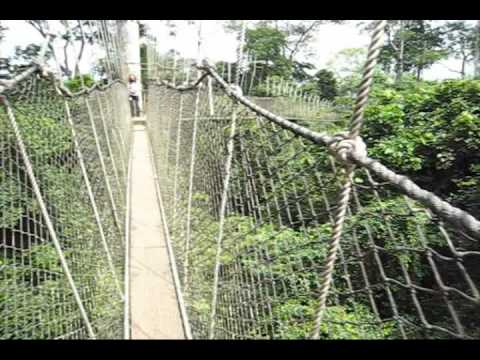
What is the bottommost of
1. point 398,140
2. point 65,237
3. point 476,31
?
point 398,140

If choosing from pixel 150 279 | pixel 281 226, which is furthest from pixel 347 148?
pixel 150 279

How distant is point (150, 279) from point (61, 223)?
425 mm

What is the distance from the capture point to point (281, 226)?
99 cm

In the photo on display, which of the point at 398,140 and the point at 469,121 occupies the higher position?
the point at 469,121

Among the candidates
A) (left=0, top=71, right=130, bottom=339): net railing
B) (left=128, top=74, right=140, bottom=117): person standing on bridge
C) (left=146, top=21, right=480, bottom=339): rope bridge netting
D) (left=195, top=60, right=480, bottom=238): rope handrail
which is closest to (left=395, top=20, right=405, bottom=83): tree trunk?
(left=128, top=74, right=140, bottom=117): person standing on bridge

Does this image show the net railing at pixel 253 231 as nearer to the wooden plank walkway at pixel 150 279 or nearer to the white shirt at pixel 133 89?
the wooden plank walkway at pixel 150 279

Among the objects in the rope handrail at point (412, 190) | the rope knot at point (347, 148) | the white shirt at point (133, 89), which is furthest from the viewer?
the white shirt at point (133, 89)

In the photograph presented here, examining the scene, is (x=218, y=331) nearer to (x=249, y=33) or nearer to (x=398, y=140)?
(x=398, y=140)

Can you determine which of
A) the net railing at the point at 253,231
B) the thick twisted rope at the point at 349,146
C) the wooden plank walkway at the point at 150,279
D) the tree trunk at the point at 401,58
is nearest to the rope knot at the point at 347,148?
the thick twisted rope at the point at 349,146

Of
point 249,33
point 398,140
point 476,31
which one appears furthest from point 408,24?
point 398,140

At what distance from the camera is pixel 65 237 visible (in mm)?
1626

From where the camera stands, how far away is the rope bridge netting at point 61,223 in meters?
1.35

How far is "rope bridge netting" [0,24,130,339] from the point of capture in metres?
1.35

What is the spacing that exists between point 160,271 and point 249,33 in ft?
28.3
